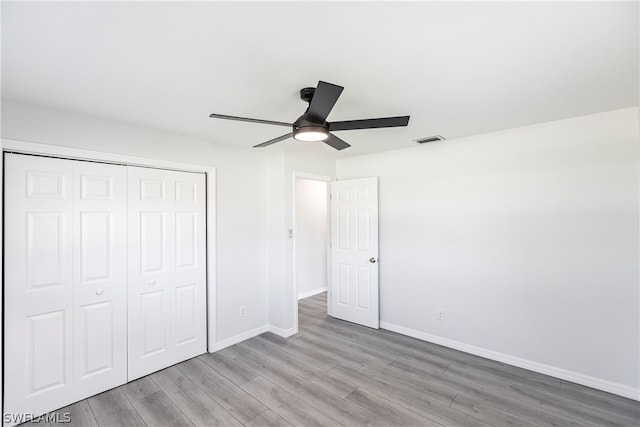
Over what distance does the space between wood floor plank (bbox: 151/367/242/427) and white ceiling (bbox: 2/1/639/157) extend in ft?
8.02

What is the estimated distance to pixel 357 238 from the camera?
4262 mm

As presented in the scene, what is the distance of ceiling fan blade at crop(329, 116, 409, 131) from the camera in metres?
1.89

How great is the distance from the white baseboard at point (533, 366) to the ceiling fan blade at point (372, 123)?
2760 millimetres

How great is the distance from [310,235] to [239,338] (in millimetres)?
2605

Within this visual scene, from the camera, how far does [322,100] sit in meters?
1.68

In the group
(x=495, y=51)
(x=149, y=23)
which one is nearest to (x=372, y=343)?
(x=495, y=51)

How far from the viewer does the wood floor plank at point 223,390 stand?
236 cm

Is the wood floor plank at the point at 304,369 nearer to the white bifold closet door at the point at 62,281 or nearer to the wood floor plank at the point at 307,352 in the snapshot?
the wood floor plank at the point at 307,352

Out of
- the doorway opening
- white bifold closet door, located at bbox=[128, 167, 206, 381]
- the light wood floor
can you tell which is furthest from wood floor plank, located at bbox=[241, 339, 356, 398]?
the doorway opening

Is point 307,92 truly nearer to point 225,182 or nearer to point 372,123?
point 372,123

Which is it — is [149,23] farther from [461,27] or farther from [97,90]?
[461,27]

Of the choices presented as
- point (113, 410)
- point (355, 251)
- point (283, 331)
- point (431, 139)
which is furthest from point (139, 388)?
point (431, 139)

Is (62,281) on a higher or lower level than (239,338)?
higher

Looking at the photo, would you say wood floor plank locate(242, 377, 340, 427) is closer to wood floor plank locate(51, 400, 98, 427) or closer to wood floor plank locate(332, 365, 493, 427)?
wood floor plank locate(332, 365, 493, 427)
